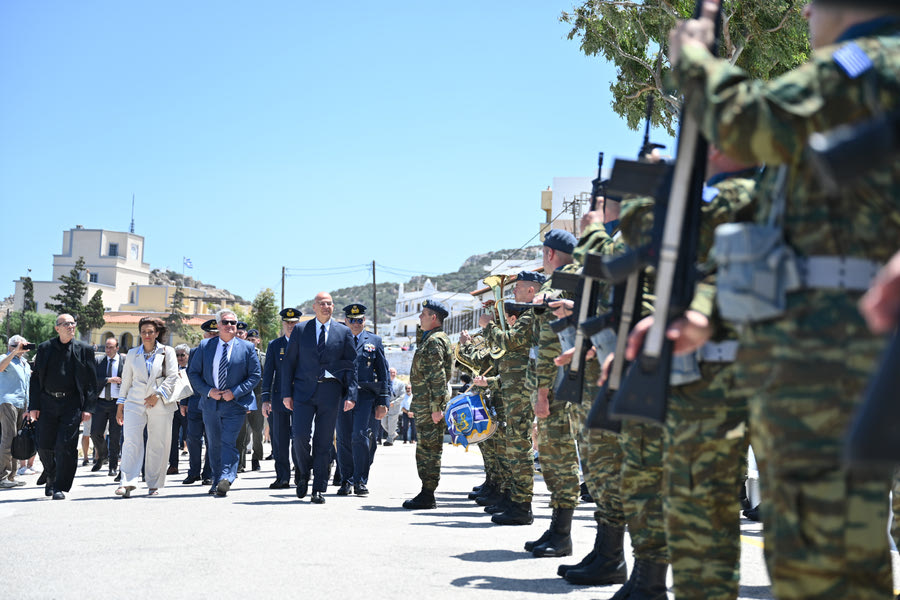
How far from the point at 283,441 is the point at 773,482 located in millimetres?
11271

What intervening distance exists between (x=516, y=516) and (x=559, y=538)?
1905mm

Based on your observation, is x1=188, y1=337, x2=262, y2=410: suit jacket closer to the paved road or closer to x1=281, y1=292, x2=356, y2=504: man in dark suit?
x1=281, y1=292, x2=356, y2=504: man in dark suit

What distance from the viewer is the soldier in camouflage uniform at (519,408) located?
8.64 m

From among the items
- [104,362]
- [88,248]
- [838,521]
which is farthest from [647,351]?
[88,248]

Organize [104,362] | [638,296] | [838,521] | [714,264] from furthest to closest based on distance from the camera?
[104,362] < [638,296] < [714,264] < [838,521]

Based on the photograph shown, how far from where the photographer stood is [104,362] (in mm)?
16422

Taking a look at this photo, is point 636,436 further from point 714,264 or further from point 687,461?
point 714,264

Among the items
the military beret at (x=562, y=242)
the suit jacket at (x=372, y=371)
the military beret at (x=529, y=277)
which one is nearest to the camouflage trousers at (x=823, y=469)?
the military beret at (x=562, y=242)

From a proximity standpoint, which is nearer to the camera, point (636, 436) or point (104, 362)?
point (636, 436)

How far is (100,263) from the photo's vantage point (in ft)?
518

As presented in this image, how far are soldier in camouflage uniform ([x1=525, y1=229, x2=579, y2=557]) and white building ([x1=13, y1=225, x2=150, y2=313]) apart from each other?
155695mm

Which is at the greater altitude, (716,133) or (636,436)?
(716,133)

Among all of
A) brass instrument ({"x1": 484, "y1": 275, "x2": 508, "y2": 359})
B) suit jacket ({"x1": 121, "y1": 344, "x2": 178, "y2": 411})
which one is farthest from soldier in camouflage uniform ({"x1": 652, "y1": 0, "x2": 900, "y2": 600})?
suit jacket ({"x1": 121, "y1": 344, "x2": 178, "y2": 411})

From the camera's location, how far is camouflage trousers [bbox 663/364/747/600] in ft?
12.0
